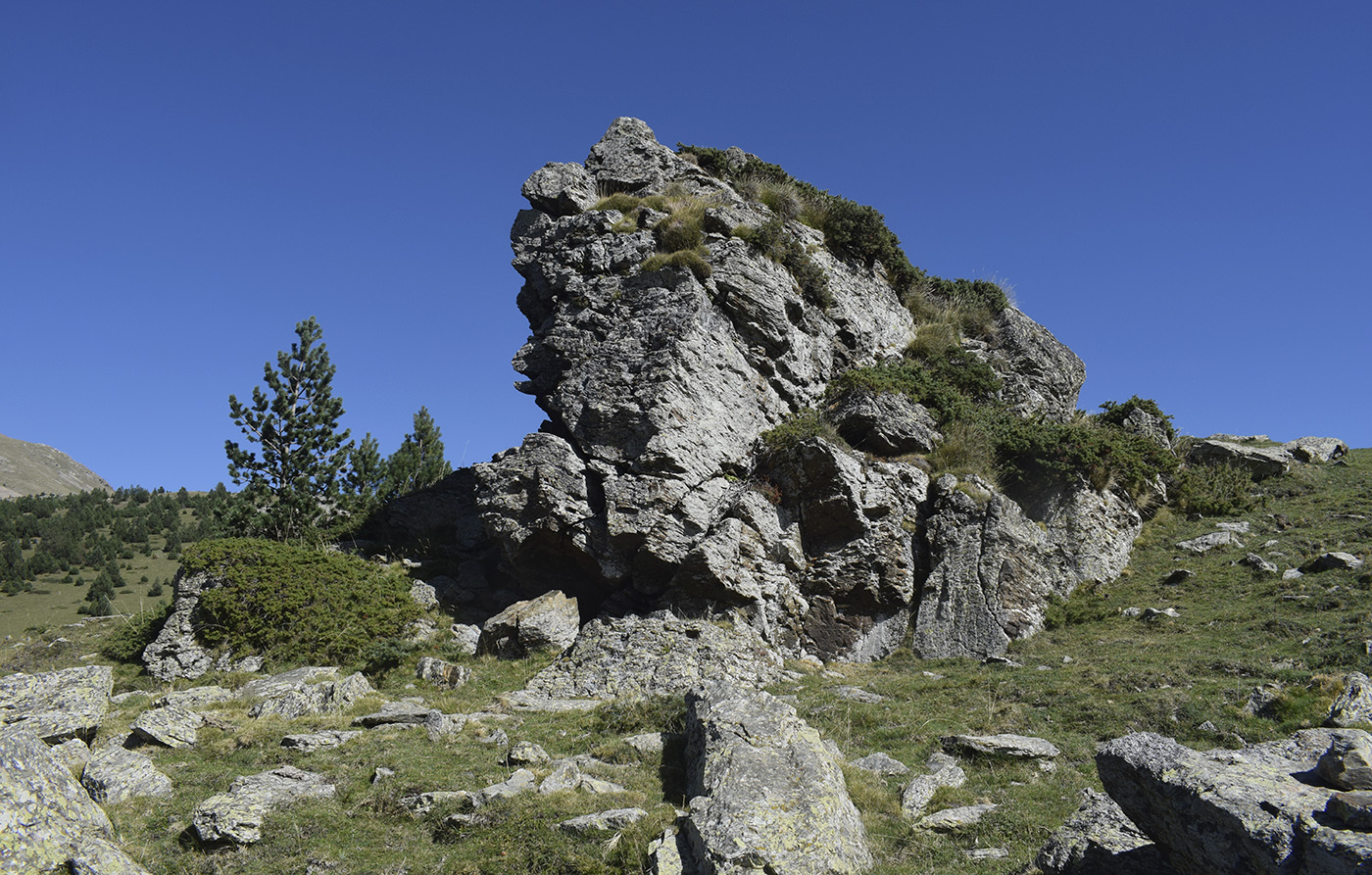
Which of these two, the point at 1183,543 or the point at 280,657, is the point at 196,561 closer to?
the point at 280,657

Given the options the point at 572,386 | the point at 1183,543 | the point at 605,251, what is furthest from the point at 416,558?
the point at 1183,543

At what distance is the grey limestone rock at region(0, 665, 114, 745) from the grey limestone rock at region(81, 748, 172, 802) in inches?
50.0

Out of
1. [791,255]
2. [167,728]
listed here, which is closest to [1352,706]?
[167,728]

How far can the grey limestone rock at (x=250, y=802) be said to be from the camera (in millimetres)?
8602

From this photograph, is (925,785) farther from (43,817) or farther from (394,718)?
(43,817)

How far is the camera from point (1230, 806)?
18.4 feet

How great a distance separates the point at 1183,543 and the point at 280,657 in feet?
90.2

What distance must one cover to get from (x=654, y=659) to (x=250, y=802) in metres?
9.97

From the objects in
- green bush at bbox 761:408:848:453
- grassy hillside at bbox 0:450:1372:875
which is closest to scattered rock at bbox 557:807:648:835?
grassy hillside at bbox 0:450:1372:875

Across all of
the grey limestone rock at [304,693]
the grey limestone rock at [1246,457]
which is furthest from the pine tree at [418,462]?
the grey limestone rock at [1246,457]

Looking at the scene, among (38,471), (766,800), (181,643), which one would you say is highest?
(38,471)

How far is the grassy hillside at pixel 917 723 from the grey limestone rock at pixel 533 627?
728mm

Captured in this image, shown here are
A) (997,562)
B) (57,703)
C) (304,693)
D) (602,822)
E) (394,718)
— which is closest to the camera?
(602,822)

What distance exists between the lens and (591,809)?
9.69 metres
